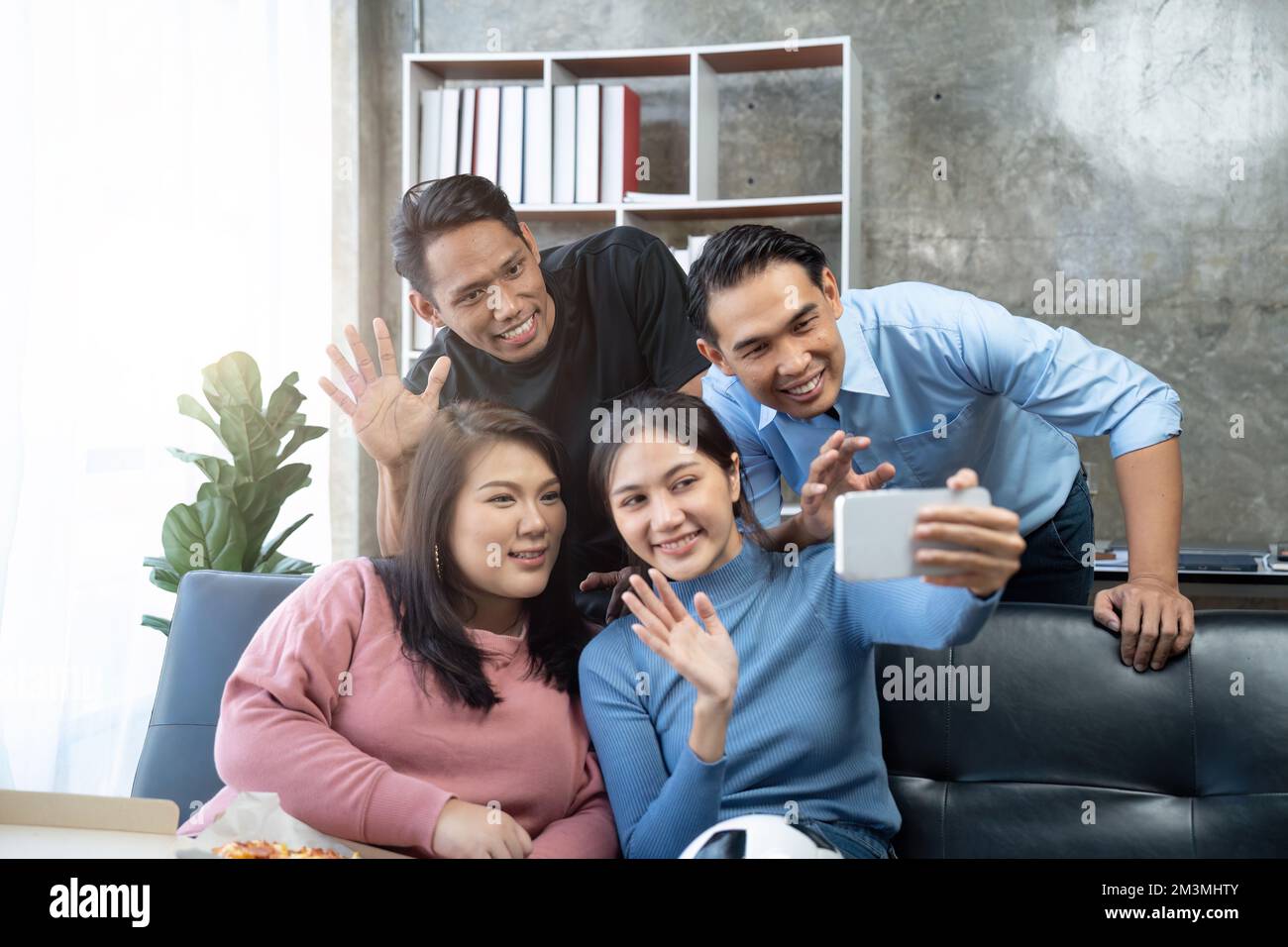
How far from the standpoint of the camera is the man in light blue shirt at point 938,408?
1326mm

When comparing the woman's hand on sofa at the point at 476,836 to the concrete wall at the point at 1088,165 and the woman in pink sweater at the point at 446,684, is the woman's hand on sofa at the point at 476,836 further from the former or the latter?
the concrete wall at the point at 1088,165

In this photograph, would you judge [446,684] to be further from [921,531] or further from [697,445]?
[921,531]

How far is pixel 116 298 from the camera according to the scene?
7.19 ft

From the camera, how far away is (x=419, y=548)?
1.34 metres

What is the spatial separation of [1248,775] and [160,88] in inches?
87.4

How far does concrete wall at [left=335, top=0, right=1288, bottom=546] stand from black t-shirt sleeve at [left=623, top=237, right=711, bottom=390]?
132 centimetres

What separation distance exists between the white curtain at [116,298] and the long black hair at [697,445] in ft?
3.94

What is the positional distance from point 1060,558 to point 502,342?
2.79 feet

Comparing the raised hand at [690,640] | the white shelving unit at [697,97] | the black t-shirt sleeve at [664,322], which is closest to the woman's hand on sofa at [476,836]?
the raised hand at [690,640]

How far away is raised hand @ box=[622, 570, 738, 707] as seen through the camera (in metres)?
1.14

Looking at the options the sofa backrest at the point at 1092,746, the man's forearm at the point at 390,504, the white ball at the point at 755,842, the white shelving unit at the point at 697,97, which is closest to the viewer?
the white ball at the point at 755,842
